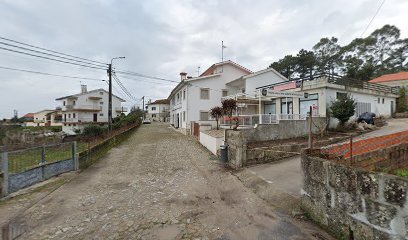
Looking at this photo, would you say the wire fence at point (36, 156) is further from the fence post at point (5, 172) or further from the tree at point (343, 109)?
the tree at point (343, 109)

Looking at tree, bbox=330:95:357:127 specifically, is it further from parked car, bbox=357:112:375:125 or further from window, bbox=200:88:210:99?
window, bbox=200:88:210:99

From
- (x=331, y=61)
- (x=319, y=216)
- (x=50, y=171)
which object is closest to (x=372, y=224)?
(x=319, y=216)

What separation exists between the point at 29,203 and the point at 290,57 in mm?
44318

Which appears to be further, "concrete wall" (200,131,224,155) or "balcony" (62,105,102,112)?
"balcony" (62,105,102,112)

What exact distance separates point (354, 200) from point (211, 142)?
869cm

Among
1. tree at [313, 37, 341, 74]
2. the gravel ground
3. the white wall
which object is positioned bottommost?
the gravel ground

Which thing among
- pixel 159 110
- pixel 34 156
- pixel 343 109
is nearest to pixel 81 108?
pixel 159 110

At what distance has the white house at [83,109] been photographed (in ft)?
140

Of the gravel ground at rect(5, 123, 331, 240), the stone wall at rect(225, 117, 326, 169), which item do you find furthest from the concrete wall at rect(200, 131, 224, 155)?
the gravel ground at rect(5, 123, 331, 240)

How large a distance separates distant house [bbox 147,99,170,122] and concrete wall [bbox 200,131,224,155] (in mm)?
51816

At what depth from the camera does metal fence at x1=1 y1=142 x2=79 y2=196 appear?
5449mm

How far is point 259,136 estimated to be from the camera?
10.4 m

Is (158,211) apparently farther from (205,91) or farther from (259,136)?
(205,91)

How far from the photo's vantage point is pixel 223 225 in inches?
153
